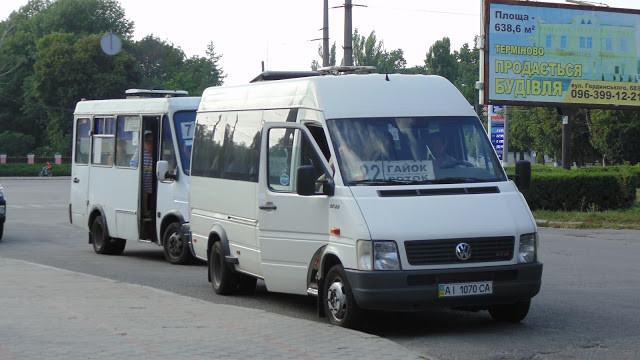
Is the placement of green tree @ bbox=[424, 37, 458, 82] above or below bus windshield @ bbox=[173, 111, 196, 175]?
above

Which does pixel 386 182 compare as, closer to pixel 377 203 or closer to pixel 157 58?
pixel 377 203

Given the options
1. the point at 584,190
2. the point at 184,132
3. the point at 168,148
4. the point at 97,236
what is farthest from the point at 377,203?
the point at 584,190

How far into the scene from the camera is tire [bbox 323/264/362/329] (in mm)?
9891

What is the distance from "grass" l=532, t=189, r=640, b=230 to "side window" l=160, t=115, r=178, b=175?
480 inches

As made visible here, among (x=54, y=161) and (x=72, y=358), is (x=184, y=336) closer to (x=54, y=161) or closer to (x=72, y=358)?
(x=72, y=358)

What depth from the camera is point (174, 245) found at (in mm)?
17734

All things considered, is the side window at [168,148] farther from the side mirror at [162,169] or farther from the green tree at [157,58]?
the green tree at [157,58]

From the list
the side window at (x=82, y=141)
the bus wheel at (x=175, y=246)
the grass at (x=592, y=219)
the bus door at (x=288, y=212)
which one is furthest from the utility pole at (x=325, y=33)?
the bus door at (x=288, y=212)

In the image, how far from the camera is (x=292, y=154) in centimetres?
1127

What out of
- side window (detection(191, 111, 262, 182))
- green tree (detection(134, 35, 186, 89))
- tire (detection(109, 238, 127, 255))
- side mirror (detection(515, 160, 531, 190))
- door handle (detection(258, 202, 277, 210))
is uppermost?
green tree (detection(134, 35, 186, 89))

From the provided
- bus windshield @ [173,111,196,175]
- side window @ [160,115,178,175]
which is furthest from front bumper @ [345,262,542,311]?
side window @ [160,115,178,175]

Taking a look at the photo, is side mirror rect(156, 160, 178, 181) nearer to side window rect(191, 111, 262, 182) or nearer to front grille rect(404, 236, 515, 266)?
side window rect(191, 111, 262, 182)

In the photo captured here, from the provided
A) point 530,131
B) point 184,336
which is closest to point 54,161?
point 530,131

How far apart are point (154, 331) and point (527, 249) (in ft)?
11.5
